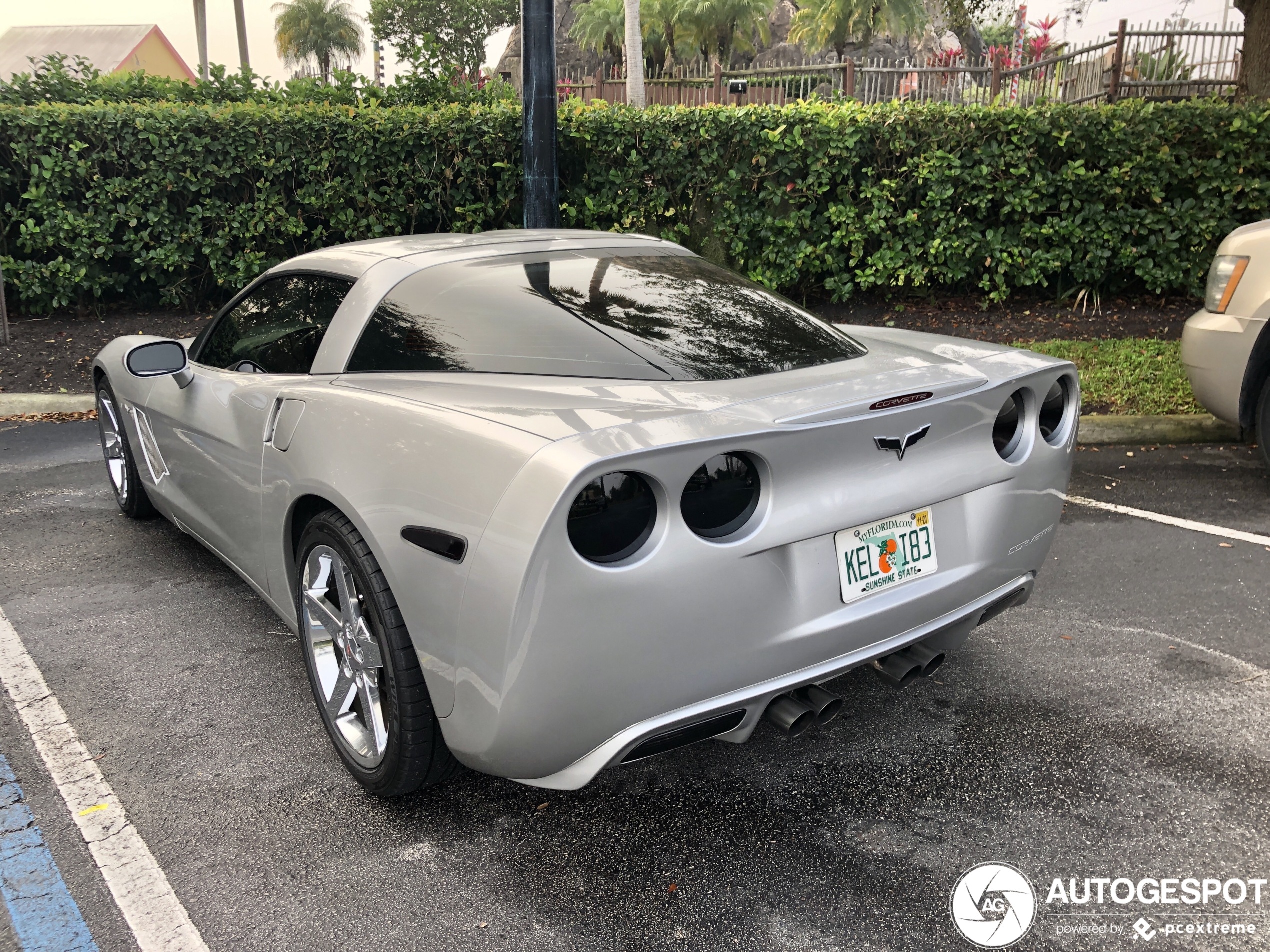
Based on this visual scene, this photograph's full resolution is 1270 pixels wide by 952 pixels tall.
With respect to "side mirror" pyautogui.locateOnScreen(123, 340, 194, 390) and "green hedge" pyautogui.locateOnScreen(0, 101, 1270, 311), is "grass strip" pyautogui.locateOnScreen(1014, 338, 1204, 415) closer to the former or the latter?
"green hedge" pyautogui.locateOnScreen(0, 101, 1270, 311)

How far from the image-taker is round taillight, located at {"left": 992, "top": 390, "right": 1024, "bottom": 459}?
273cm

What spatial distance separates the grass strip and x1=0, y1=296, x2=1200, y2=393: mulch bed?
1.32ft

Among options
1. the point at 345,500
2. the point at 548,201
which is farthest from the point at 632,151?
the point at 345,500

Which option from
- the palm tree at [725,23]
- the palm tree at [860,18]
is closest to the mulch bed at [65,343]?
the palm tree at [860,18]

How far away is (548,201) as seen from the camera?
6.74m

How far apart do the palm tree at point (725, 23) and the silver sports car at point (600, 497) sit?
2092 inches

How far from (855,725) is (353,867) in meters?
1.50

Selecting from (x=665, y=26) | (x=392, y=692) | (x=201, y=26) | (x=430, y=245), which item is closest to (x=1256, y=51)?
(x=430, y=245)

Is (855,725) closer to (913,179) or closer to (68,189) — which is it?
(913,179)

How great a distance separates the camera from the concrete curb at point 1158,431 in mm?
6262

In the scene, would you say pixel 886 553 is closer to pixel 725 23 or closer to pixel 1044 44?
pixel 1044 44

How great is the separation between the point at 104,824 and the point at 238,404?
1.34 meters

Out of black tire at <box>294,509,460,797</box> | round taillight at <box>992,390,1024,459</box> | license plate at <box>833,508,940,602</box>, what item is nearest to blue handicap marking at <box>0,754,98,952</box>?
black tire at <box>294,509,460,797</box>

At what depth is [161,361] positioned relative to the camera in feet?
11.7
